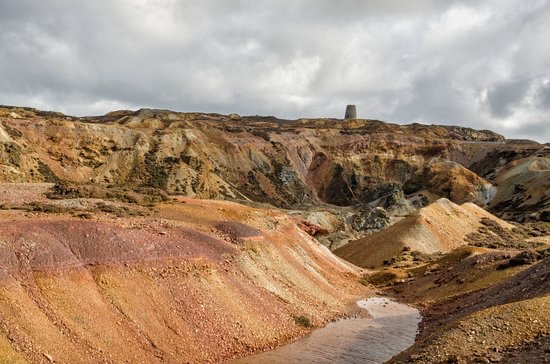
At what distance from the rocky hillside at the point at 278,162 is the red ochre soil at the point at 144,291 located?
2087 inches

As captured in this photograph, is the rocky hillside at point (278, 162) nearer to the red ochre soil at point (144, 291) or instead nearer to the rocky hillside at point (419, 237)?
the rocky hillside at point (419, 237)

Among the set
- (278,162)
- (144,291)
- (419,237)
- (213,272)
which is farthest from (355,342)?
(278,162)

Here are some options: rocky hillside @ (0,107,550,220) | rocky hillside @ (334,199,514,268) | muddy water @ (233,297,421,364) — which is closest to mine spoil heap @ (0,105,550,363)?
rocky hillside @ (334,199,514,268)

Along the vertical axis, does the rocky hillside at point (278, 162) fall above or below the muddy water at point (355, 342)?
above

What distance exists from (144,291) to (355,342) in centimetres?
1334

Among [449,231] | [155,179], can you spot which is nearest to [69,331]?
[449,231]

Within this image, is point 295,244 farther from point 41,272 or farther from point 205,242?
point 41,272

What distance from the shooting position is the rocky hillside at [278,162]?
98.6 meters

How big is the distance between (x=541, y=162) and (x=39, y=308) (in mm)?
131740

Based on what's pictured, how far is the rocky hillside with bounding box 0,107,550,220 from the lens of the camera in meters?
98.6

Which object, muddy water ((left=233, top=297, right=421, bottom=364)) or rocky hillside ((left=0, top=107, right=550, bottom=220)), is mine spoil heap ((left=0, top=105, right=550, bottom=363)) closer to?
muddy water ((left=233, top=297, right=421, bottom=364))

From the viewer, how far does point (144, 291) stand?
26469mm

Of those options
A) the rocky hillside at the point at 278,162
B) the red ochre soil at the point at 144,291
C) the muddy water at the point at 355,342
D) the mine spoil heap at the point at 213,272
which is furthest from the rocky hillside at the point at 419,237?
the red ochre soil at the point at 144,291

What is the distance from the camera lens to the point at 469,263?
1965 inches
